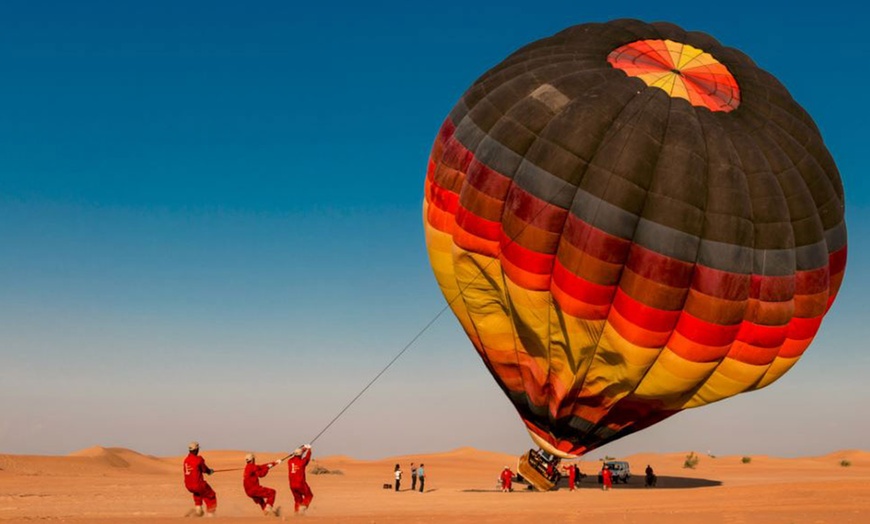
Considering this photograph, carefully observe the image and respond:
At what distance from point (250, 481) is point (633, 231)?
28.3 ft

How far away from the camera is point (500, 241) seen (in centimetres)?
1817

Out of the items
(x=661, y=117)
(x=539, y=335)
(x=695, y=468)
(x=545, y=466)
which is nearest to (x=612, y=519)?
(x=539, y=335)

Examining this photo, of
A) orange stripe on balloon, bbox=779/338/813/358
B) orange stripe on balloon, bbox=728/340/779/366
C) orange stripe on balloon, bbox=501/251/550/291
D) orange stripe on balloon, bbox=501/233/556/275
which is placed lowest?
orange stripe on balloon, bbox=728/340/779/366

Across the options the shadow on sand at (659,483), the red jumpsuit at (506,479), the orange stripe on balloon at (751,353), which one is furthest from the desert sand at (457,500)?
the orange stripe on balloon at (751,353)

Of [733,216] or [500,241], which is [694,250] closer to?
[733,216]

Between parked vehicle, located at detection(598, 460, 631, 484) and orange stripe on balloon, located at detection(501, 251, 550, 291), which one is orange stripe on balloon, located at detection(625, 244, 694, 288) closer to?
orange stripe on balloon, located at detection(501, 251, 550, 291)

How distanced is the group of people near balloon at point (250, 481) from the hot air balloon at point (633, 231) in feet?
19.5

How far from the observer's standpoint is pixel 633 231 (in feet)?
54.7

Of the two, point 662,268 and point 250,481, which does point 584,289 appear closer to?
point 662,268

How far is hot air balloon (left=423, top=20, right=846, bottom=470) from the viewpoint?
16625mm

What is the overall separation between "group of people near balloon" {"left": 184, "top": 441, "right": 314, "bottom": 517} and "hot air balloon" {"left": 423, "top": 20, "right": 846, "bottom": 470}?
234 inches

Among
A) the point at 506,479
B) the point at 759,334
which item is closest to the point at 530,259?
the point at 759,334

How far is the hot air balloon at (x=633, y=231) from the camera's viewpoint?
54.5ft

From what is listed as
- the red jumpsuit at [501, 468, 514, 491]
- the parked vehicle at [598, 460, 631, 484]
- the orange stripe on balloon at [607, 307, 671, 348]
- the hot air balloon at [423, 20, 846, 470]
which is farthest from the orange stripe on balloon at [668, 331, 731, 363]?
the parked vehicle at [598, 460, 631, 484]
